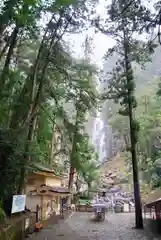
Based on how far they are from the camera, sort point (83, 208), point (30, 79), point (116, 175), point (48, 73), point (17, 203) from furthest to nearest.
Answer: point (116, 175) → point (83, 208) → point (48, 73) → point (30, 79) → point (17, 203)

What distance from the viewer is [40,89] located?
11.5 m

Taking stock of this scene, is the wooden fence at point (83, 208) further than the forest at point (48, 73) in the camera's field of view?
Yes

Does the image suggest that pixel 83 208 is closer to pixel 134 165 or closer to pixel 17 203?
pixel 134 165

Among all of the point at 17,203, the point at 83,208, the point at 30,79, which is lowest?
the point at 83,208

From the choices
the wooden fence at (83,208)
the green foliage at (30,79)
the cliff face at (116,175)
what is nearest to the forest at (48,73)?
the green foliage at (30,79)

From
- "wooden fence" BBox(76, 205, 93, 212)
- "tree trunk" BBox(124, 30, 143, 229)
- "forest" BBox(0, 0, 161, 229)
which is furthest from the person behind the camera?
"wooden fence" BBox(76, 205, 93, 212)

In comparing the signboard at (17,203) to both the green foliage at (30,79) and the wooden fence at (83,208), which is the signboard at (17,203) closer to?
the green foliage at (30,79)

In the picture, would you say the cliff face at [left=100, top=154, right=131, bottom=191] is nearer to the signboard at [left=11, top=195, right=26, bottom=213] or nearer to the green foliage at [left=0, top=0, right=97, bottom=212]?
the green foliage at [left=0, top=0, right=97, bottom=212]

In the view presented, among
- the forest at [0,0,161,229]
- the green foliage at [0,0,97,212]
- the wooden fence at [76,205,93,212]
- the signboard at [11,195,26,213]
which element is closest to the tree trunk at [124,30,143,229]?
the forest at [0,0,161,229]

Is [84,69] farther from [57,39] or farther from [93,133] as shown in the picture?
[93,133]

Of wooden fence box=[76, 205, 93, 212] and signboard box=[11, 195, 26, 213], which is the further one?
wooden fence box=[76, 205, 93, 212]

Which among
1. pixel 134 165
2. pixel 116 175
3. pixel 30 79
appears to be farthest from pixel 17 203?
pixel 116 175

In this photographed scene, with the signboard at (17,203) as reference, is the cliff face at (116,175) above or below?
above

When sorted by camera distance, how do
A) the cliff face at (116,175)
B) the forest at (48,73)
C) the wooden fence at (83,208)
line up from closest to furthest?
the forest at (48,73)
the wooden fence at (83,208)
the cliff face at (116,175)
